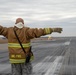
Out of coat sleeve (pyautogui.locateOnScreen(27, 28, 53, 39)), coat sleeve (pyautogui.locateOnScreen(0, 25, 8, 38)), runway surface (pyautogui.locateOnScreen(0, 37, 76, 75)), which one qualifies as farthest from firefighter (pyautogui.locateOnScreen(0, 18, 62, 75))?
runway surface (pyautogui.locateOnScreen(0, 37, 76, 75))

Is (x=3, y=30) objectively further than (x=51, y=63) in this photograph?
No

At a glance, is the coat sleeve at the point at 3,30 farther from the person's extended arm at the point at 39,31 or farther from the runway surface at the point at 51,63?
the runway surface at the point at 51,63

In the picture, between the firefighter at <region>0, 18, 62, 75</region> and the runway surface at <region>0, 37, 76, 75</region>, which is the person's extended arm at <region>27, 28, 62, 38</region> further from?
the runway surface at <region>0, 37, 76, 75</region>

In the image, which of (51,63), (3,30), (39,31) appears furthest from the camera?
(51,63)

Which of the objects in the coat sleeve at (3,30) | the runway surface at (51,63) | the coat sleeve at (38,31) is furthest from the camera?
the runway surface at (51,63)

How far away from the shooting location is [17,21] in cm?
784

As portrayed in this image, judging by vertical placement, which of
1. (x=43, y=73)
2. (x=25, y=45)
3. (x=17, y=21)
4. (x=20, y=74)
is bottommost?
(x=43, y=73)

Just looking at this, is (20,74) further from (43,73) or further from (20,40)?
(43,73)

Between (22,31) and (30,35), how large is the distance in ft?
0.62

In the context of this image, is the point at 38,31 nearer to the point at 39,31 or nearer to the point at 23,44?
the point at 39,31

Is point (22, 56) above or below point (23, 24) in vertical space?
below

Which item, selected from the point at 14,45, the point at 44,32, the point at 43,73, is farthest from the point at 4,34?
the point at 43,73

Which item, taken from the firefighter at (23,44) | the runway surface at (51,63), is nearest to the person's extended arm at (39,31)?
the firefighter at (23,44)

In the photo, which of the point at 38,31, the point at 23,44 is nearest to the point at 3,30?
the point at 23,44
